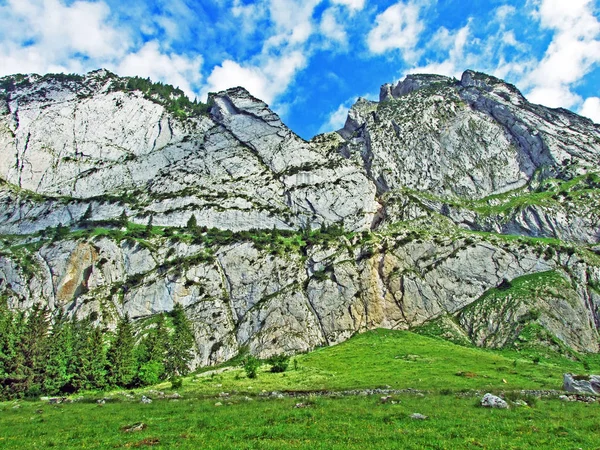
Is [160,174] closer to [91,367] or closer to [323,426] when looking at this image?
[91,367]

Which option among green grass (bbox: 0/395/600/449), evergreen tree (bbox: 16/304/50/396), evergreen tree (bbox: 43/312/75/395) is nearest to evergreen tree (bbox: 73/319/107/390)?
evergreen tree (bbox: 43/312/75/395)

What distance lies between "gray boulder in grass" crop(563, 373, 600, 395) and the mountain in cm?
4983

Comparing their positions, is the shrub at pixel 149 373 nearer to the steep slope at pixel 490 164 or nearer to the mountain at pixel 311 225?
the mountain at pixel 311 225

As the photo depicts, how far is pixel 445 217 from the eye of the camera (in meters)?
154

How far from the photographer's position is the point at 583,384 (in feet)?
145

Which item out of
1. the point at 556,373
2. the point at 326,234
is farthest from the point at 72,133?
the point at 556,373

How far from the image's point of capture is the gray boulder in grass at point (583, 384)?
141 feet

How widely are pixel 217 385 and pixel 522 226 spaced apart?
130 meters

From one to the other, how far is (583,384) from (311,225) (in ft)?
399

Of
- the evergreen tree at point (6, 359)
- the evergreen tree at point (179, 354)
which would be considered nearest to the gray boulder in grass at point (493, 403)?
the evergreen tree at point (179, 354)

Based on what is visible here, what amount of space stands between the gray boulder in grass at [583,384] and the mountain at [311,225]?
49.8 m

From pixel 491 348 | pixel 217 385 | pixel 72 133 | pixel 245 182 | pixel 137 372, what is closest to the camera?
pixel 217 385

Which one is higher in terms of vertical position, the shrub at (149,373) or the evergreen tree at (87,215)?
the evergreen tree at (87,215)

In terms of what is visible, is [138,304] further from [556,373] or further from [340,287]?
[556,373]
